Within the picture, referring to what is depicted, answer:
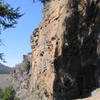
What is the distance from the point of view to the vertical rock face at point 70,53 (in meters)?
27.2

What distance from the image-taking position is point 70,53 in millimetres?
28375

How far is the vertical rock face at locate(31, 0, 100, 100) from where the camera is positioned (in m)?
27.2

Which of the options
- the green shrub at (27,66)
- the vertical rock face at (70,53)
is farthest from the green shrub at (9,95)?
the vertical rock face at (70,53)

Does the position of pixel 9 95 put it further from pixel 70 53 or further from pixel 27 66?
pixel 70 53

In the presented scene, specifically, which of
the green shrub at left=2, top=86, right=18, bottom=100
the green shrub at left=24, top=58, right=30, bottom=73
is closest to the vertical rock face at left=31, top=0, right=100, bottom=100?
the green shrub at left=2, top=86, right=18, bottom=100

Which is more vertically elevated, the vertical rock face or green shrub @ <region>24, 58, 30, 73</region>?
green shrub @ <region>24, 58, 30, 73</region>

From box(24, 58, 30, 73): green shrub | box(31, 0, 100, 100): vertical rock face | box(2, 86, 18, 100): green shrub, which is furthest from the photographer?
box(24, 58, 30, 73): green shrub

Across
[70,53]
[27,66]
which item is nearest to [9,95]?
[27,66]

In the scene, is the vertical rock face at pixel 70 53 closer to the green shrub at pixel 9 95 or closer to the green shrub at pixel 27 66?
the green shrub at pixel 9 95

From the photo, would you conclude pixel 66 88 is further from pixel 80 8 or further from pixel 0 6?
pixel 0 6

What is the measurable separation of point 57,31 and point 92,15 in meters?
3.62

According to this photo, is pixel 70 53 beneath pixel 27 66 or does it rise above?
beneath

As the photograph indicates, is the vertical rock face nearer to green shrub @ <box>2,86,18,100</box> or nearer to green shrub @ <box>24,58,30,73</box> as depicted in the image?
green shrub @ <box>2,86,18,100</box>

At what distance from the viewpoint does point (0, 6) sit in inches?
887
